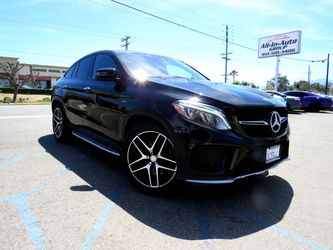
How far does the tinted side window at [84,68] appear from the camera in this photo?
495 cm

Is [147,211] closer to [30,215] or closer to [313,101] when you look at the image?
[30,215]

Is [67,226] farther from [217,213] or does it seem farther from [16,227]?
[217,213]

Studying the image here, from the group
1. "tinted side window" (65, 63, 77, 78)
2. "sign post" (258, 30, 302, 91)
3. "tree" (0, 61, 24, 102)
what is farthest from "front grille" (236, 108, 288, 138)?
"sign post" (258, 30, 302, 91)

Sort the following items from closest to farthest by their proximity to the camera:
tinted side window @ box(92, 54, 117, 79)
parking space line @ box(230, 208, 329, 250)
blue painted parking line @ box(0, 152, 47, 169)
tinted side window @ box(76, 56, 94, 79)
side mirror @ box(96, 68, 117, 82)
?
1. parking space line @ box(230, 208, 329, 250)
2. side mirror @ box(96, 68, 117, 82)
3. tinted side window @ box(92, 54, 117, 79)
4. blue painted parking line @ box(0, 152, 47, 169)
5. tinted side window @ box(76, 56, 94, 79)

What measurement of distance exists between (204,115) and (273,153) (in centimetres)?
98

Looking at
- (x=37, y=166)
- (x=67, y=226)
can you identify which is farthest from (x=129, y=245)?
(x=37, y=166)

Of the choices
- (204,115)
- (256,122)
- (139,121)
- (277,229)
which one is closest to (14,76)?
(139,121)

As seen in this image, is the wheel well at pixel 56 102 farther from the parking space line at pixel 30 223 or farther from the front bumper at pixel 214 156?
the front bumper at pixel 214 156

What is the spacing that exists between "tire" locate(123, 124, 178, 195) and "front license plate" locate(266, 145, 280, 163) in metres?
0.99

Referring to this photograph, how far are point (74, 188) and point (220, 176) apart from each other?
166 centimetres

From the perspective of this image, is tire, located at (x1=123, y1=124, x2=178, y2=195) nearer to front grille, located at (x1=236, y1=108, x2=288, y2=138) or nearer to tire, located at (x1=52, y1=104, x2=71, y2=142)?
front grille, located at (x1=236, y1=108, x2=288, y2=138)

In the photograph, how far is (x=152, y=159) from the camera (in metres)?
3.31

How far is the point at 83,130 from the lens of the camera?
4918mm

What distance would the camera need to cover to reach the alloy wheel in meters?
3.15
